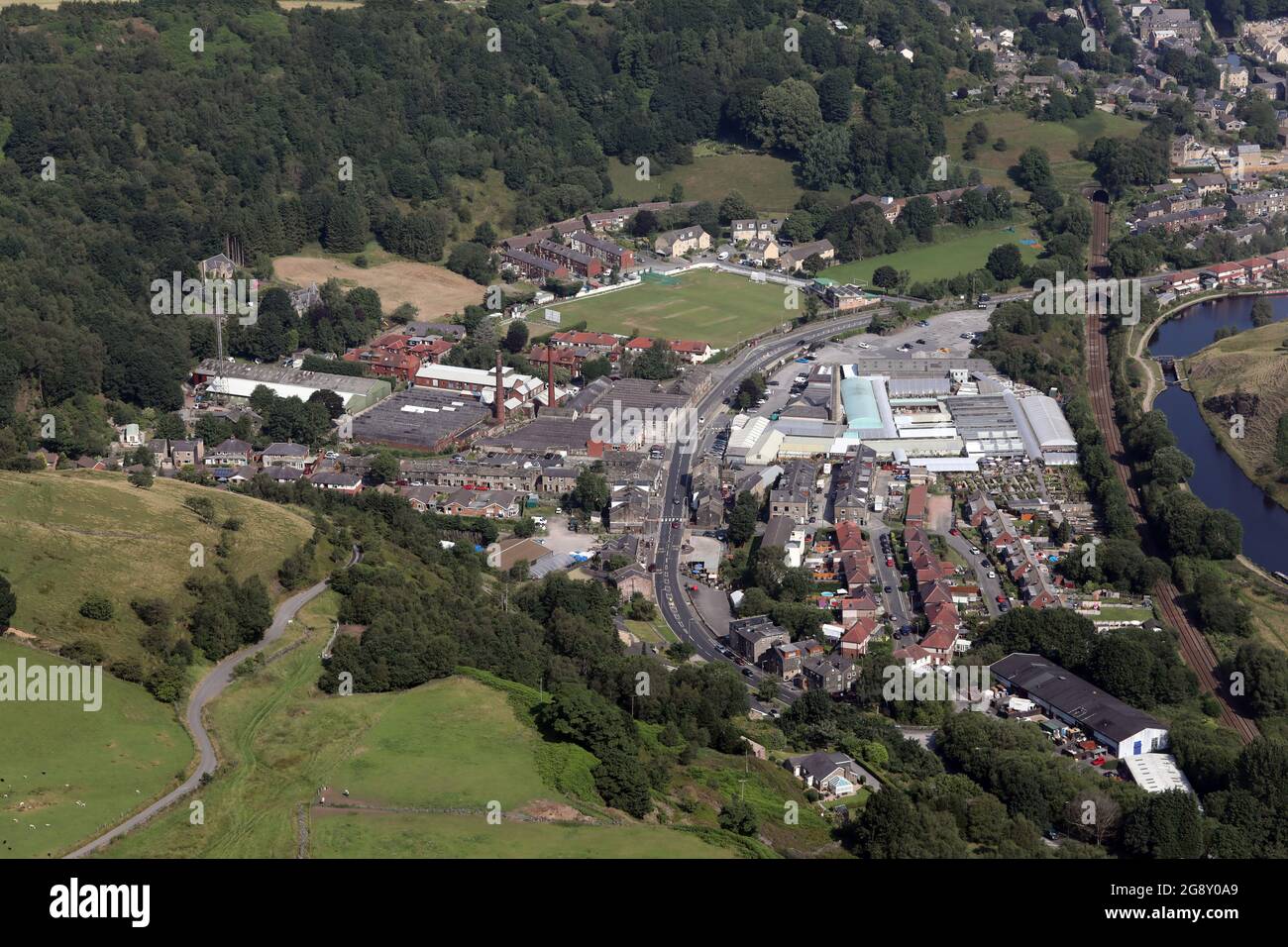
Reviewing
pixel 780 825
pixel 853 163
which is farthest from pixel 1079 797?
pixel 853 163

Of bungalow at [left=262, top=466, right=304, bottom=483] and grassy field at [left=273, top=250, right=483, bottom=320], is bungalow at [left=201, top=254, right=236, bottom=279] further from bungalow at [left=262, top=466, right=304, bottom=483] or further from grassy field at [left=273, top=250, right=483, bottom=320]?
bungalow at [left=262, top=466, right=304, bottom=483]

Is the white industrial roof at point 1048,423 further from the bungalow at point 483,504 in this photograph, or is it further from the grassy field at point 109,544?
the grassy field at point 109,544

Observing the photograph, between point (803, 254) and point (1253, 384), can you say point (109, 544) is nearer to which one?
point (1253, 384)

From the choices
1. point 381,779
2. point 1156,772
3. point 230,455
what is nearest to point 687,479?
point 230,455

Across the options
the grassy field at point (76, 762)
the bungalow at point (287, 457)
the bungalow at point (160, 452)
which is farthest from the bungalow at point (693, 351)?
the grassy field at point (76, 762)

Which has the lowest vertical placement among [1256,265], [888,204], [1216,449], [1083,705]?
[1083,705]

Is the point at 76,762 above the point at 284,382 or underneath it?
underneath

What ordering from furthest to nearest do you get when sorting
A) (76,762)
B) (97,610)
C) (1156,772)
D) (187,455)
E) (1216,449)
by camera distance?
(1216,449) → (187,455) → (1156,772) → (97,610) → (76,762)
